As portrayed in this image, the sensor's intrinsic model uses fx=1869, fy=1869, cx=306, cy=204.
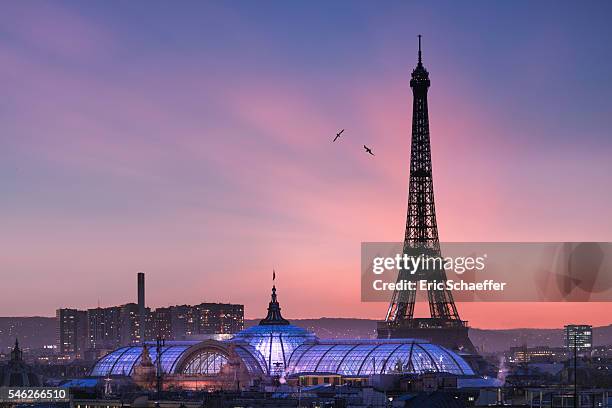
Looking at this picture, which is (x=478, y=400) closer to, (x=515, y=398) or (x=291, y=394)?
(x=515, y=398)

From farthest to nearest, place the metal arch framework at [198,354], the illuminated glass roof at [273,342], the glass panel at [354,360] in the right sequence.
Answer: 1. the illuminated glass roof at [273,342]
2. the metal arch framework at [198,354]
3. the glass panel at [354,360]

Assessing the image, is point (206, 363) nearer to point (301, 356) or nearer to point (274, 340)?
point (301, 356)

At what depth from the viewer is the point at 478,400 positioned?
139125 mm

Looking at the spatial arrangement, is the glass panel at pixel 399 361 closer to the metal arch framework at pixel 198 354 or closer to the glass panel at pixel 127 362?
the metal arch framework at pixel 198 354

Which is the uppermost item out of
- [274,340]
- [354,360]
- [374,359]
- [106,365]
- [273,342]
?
[274,340]

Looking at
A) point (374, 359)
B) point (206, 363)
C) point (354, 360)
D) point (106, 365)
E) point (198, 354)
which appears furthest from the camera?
point (106, 365)

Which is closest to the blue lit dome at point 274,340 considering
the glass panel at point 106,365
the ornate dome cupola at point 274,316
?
the ornate dome cupola at point 274,316

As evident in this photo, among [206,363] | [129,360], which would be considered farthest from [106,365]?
[206,363]

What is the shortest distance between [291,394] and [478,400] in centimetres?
1581

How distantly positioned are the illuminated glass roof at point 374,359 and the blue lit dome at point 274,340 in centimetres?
108

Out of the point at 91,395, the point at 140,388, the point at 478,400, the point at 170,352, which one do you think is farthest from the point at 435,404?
the point at 170,352

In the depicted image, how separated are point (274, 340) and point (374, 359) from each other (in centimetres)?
1636

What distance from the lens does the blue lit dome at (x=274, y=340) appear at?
17988 cm

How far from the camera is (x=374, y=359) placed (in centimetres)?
17125
